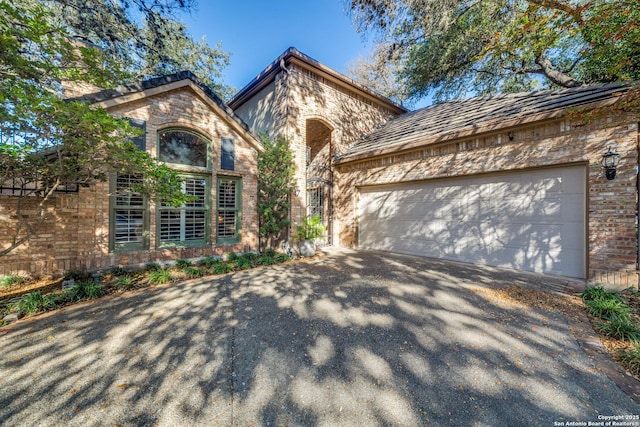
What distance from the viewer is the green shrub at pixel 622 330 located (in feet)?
9.51

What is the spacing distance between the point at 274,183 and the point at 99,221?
14.6 ft

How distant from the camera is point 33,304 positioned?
3752mm

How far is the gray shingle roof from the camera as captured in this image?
16.8 feet

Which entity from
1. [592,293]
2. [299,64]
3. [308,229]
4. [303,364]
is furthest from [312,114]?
[592,293]

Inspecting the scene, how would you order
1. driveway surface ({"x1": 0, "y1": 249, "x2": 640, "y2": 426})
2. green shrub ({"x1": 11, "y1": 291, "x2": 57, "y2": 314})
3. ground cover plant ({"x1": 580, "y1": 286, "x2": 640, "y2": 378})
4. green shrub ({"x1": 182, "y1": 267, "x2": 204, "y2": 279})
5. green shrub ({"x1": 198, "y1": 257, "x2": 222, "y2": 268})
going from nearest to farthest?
driveway surface ({"x1": 0, "y1": 249, "x2": 640, "y2": 426}) → ground cover plant ({"x1": 580, "y1": 286, "x2": 640, "y2": 378}) → green shrub ({"x1": 11, "y1": 291, "x2": 57, "y2": 314}) → green shrub ({"x1": 182, "y1": 267, "x2": 204, "y2": 279}) → green shrub ({"x1": 198, "y1": 257, "x2": 222, "y2": 268})

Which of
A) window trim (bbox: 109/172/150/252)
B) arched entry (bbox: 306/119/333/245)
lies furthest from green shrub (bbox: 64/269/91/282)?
arched entry (bbox: 306/119/333/245)

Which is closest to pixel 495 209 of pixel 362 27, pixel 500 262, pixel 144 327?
pixel 500 262

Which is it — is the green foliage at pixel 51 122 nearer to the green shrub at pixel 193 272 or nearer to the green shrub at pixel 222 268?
the green shrub at pixel 193 272

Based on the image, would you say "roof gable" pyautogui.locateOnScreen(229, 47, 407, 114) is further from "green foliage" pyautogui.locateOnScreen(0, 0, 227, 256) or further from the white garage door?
"green foliage" pyautogui.locateOnScreen(0, 0, 227, 256)

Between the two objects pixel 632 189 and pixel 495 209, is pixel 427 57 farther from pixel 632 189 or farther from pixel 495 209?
pixel 632 189

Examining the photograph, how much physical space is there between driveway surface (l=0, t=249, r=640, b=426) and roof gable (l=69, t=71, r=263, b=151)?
442cm

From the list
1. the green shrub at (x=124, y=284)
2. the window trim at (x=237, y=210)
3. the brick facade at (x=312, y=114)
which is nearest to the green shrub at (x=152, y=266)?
the green shrub at (x=124, y=284)

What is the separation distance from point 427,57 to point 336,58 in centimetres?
417

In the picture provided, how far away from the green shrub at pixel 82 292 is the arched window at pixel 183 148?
3.30 metres
